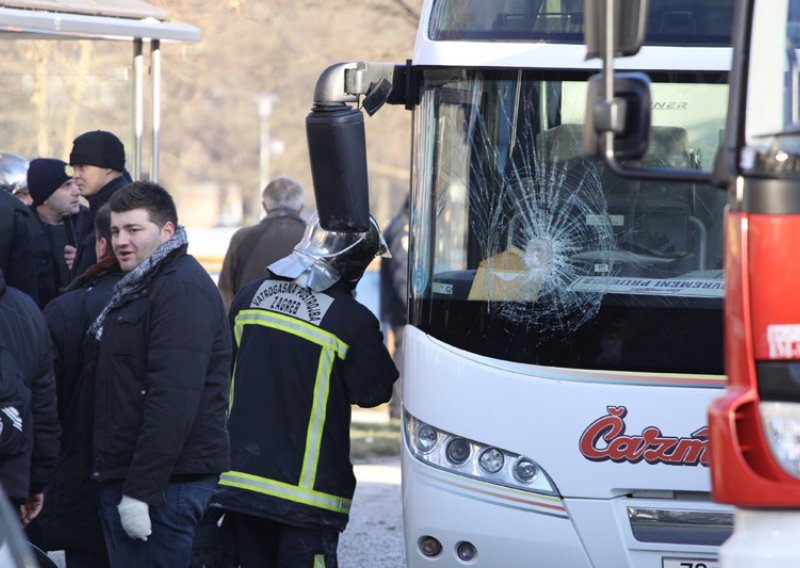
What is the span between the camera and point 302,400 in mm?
5609

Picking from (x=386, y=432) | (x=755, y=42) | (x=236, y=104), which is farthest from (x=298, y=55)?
(x=236, y=104)

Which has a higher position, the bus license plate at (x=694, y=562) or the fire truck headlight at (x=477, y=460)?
the fire truck headlight at (x=477, y=460)

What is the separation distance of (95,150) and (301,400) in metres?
2.40

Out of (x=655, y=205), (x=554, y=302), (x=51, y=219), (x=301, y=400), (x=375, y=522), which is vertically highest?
(x=655, y=205)

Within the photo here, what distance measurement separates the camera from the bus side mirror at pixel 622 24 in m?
3.65

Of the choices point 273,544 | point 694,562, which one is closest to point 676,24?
point 694,562

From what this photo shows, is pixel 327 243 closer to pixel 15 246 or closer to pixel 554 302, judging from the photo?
pixel 554 302

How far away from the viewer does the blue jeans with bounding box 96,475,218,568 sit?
5.13 metres

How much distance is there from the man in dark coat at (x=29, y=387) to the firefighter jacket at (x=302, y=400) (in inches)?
34.0

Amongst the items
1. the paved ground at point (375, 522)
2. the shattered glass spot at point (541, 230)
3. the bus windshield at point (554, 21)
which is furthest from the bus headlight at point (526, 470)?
the paved ground at point (375, 522)

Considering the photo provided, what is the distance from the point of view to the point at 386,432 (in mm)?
12242

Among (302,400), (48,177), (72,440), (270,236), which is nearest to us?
(72,440)

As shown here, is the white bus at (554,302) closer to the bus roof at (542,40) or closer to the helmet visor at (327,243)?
the bus roof at (542,40)

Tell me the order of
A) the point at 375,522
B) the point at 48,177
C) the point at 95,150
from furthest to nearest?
the point at 375,522, the point at 48,177, the point at 95,150
